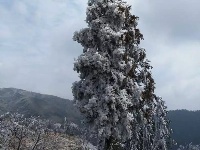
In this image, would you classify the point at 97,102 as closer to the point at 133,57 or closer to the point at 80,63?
the point at 80,63

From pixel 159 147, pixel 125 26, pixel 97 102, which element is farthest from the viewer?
pixel 159 147

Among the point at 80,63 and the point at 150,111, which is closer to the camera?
A: the point at 80,63

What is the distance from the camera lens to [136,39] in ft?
88.0

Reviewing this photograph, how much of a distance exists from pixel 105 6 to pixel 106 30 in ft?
6.35

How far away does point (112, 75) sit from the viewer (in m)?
24.4

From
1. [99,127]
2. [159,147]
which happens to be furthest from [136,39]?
[159,147]

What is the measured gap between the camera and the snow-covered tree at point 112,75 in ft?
79.1

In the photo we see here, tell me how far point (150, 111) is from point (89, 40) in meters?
6.86

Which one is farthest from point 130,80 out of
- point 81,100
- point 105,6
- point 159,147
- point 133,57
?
point 159,147

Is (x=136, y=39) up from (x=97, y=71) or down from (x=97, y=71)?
up

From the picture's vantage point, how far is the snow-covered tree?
24.1 m

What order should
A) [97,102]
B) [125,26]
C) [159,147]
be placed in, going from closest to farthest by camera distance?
1. [97,102]
2. [125,26]
3. [159,147]

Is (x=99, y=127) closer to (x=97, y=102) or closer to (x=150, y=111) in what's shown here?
(x=97, y=102)

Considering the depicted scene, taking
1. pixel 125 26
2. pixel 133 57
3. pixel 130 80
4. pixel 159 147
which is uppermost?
Result: pixel 125 26
